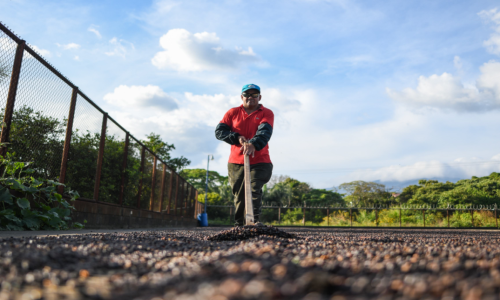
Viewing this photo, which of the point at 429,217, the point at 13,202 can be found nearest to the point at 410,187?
the point at 429,217

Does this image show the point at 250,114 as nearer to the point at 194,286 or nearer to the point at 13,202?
the point at 13,202

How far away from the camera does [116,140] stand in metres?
7.29

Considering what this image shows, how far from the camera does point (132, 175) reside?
26.4ft

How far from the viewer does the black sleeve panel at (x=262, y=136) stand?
419cm

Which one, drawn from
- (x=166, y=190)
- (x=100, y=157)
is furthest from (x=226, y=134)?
(x=166, y=190)

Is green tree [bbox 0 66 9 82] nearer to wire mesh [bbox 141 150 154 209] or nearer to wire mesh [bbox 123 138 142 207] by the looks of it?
wire mesh [bbox 123 138 142 207]

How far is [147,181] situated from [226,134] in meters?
5.42

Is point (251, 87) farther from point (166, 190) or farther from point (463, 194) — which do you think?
point (463, 194)

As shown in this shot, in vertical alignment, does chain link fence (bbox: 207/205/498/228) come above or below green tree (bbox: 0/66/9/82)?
below

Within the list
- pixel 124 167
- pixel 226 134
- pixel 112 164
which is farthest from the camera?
pixel 124 167

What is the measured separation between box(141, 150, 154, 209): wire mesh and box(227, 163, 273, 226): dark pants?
4.90m

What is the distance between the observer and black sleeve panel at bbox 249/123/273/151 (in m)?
4.19

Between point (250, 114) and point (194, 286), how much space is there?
379 centimetres

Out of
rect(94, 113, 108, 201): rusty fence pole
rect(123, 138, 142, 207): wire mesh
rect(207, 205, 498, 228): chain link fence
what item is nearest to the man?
rect(94, 113, 108, 201): rusty fence pole
